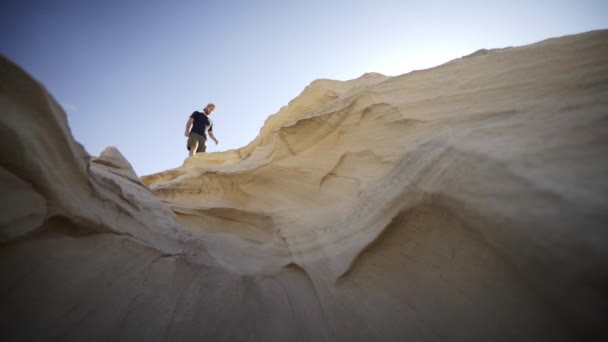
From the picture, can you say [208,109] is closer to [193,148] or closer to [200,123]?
[200,123]

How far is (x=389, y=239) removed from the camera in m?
2.50

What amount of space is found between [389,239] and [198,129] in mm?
7973

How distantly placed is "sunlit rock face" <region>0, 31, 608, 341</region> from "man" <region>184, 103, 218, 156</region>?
19.2ft

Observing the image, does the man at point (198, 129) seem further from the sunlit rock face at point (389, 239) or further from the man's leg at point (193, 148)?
the sunlit rock face at point (389, 239)

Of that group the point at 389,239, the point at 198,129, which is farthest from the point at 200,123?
the point at 389,239

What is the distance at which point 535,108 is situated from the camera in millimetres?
2236

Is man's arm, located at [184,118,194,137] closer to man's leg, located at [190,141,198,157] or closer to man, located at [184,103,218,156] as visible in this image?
man, located at [184,103,218,156]

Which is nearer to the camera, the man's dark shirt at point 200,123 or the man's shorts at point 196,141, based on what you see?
the man's dark shirt at point 200,123

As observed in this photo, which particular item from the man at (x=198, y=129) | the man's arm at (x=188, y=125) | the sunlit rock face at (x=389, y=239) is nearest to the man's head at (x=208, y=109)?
the man at (x=198, y=129)

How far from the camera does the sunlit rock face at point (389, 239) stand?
1.53 m

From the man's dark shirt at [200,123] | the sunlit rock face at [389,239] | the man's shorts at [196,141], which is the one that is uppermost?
the man's dark shirt at [200,123]

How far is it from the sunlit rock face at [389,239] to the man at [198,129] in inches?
231

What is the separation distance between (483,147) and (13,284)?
3176 millimetres

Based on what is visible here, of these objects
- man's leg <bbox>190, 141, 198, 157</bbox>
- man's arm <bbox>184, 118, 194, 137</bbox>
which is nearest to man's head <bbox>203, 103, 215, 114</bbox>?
man's arm <bbox>184, 118, 194, 137</bbox>
